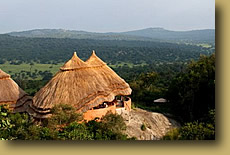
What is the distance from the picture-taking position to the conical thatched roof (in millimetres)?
13261

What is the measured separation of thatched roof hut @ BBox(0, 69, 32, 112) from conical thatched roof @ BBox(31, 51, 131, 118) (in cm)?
→ 236

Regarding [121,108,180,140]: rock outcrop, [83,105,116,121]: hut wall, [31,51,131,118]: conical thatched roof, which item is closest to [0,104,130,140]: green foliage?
[83,105,116,121]: hut wall

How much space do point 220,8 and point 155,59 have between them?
80.3 meters

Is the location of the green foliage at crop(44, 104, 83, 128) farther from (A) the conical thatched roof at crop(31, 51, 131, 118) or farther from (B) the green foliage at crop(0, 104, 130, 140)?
(A) the conical thatched roof at crop(31, 51, 131, 118)

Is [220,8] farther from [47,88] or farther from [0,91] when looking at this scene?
[0,91]

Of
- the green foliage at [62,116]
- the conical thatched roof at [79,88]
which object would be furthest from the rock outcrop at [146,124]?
the green foliage at [62,116]

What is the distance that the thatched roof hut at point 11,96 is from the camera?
16.0 meters

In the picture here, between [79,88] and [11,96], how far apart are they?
483 centimetres

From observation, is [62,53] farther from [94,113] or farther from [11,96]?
[94,113]

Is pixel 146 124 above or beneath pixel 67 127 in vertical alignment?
beneath

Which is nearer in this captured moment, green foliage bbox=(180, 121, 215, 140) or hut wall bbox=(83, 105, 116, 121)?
green foliage bbox=(180, 121, 215, 140)

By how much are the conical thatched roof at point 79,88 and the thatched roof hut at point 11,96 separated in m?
2.36

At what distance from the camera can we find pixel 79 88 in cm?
1381

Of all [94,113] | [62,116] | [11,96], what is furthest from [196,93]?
[11,96]
